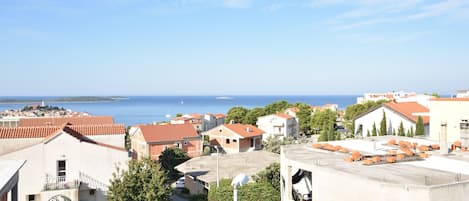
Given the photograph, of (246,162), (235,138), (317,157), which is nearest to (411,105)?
(235,138)

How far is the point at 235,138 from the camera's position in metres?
50.5

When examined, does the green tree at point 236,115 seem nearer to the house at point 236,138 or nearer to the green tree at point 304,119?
the green tree at point 304,119

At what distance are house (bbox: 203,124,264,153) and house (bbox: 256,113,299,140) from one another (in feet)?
22.4

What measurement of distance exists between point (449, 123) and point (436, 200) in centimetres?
2331

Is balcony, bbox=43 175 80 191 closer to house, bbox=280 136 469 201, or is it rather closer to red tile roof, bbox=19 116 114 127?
red tile roof, bbox=19 116 114 127

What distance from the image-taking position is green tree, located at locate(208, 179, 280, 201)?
20828 mm

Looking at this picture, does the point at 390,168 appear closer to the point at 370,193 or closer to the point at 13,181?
the point at 370,193

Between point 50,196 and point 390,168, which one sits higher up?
point 390,168

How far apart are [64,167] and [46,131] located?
2954 mm

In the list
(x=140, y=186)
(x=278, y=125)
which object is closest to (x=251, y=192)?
(x=140, y=186)

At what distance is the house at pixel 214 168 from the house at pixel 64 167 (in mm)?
5281

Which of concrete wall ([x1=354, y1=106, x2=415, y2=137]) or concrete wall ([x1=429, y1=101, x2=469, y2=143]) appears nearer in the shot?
concrete wall ([x1=429, y1=101, x2=469, y2=143])

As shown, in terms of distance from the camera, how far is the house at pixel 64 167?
21078 mm

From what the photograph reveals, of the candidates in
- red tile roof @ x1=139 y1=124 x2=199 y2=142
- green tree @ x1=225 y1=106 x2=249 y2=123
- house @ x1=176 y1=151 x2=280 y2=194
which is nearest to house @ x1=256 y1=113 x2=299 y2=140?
green tree @ x1=225 y1=106 x2=249 y2=123
